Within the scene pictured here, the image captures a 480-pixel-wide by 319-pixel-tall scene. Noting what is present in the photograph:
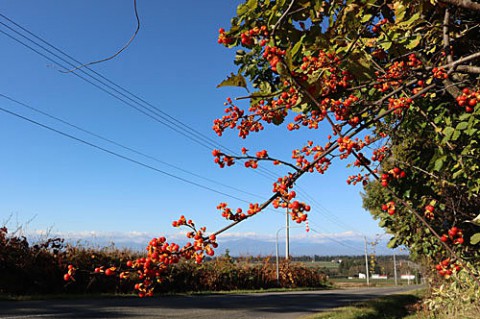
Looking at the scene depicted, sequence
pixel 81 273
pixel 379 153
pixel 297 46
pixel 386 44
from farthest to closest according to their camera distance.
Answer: pixel 81 273 → pixel 379 153 → pixel 386 44 → pixel 297 46

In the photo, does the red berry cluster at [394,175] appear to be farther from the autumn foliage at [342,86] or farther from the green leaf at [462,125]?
the green leaf at [462,125]

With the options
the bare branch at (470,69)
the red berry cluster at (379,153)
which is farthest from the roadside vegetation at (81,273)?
the bare branch at (470,69)

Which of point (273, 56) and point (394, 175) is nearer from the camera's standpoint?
point (273, 56)

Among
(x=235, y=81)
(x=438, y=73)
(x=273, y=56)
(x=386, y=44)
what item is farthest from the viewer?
(x=386, y=44)

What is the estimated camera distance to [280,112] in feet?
8.63

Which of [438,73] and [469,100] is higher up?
[438,73]

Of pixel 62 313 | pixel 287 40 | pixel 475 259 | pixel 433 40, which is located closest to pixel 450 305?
pixel 475 259

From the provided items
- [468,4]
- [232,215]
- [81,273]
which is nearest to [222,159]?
[232,215]

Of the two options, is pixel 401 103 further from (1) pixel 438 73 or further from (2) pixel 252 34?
(2) pixel 252 34

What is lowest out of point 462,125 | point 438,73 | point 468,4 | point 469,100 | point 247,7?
point 462,125

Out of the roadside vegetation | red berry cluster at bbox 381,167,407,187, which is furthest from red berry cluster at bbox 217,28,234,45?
the roadside vegetation

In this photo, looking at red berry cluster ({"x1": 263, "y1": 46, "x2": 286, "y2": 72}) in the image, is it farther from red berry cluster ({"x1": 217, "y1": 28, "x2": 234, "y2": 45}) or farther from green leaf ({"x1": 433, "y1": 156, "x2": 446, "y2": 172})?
green leaf ({"x1": 433, "y1": 156, "x2": 446, "y2": 172})

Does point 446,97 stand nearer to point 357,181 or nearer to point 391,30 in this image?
point 357,181

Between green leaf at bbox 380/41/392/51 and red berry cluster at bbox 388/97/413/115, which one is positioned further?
green leaf at bbox 380/41/392/51
